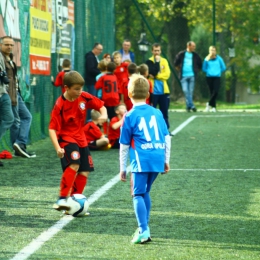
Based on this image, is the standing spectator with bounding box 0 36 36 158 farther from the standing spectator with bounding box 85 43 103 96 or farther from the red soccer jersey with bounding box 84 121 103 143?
the standing spectator with bounding box 85 43 103 96

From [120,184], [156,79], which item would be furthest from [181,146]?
[120,184]

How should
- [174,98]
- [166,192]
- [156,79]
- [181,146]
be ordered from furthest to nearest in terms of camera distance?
[174,98]
[156,79]
[181,146]
[166,192]

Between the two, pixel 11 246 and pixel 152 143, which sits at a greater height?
pixel 152 143

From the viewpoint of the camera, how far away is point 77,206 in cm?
799

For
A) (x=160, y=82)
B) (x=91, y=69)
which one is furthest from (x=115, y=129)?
(x=91, y=69)

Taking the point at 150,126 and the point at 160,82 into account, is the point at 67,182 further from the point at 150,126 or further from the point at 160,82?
the point at 160,82

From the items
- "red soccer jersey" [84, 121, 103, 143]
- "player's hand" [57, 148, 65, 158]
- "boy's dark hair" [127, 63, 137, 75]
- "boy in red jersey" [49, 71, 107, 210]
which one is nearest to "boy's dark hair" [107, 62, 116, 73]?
"boy's dark hair" [127, 63, 137, 75]

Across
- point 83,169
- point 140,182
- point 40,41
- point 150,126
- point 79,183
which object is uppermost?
point 40,41

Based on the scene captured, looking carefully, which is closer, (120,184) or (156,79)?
(120,184)

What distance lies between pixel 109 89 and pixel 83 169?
7663 mm

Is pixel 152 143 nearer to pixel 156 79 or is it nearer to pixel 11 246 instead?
pixel 11 246

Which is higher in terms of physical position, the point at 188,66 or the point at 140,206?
the point at 188,66

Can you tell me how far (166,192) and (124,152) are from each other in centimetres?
276

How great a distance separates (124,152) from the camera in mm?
6969
